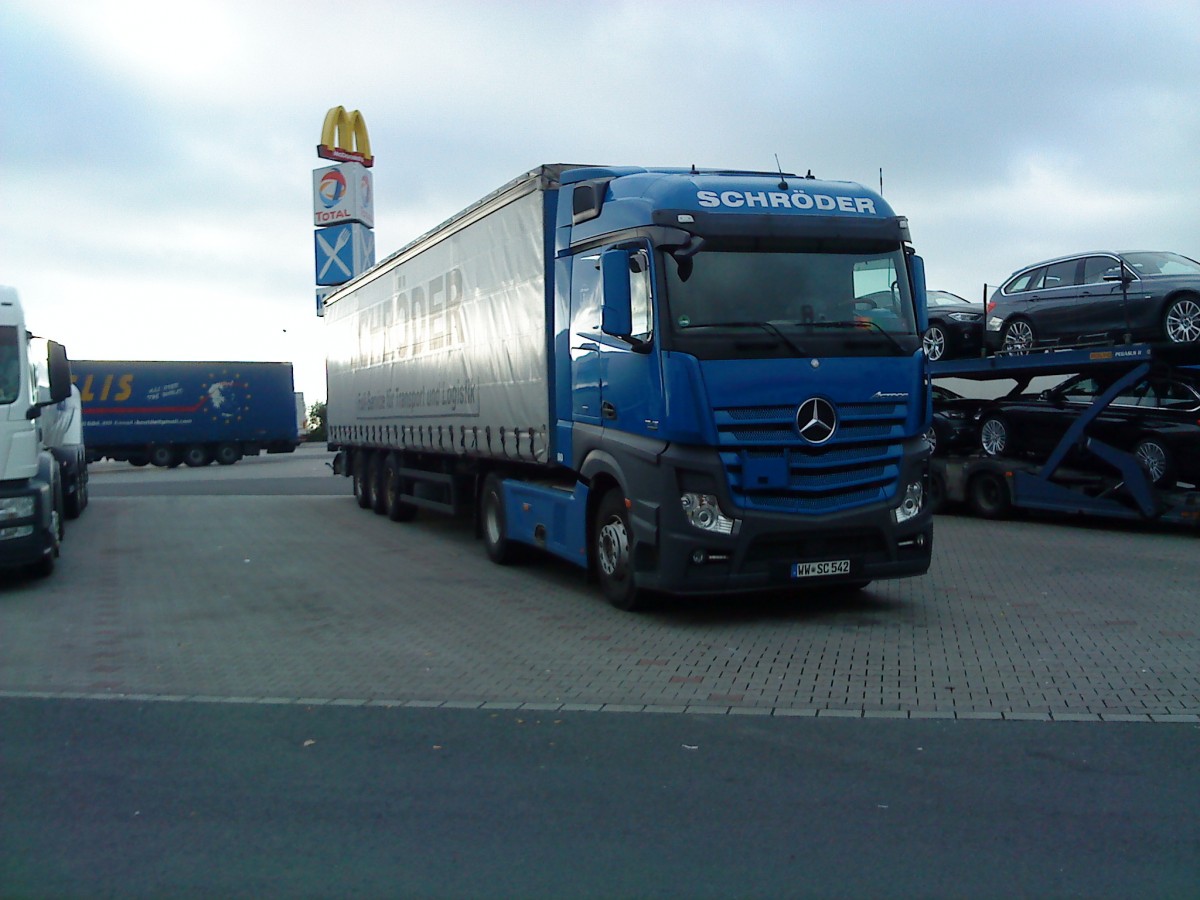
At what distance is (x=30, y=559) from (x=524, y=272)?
5.76 m

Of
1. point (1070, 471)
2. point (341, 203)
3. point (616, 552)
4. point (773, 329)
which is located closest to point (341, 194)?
point (341, 203)

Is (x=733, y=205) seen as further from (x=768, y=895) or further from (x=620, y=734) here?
(x=768, y=895)

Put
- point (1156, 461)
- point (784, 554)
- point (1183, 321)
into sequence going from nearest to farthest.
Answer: point (784, 554) → point (1183, 321) → point (1156, 461)

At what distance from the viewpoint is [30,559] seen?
40.0 ft

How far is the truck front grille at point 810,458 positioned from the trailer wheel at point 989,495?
26.7 ft

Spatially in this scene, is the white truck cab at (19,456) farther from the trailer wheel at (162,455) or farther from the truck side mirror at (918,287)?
the trailer wheel at (162,455)

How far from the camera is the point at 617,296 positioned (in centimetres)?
950

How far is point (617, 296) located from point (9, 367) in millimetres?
6502

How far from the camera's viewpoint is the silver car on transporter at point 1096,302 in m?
14.7

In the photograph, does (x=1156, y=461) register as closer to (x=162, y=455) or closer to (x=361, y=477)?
(x=361, y=477)

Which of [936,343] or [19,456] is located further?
[936,343]

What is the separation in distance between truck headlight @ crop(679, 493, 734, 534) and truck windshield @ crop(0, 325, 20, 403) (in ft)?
22.9

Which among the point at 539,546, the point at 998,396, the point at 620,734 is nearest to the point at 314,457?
the point at 998,396

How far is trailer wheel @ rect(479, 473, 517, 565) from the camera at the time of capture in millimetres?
13250
